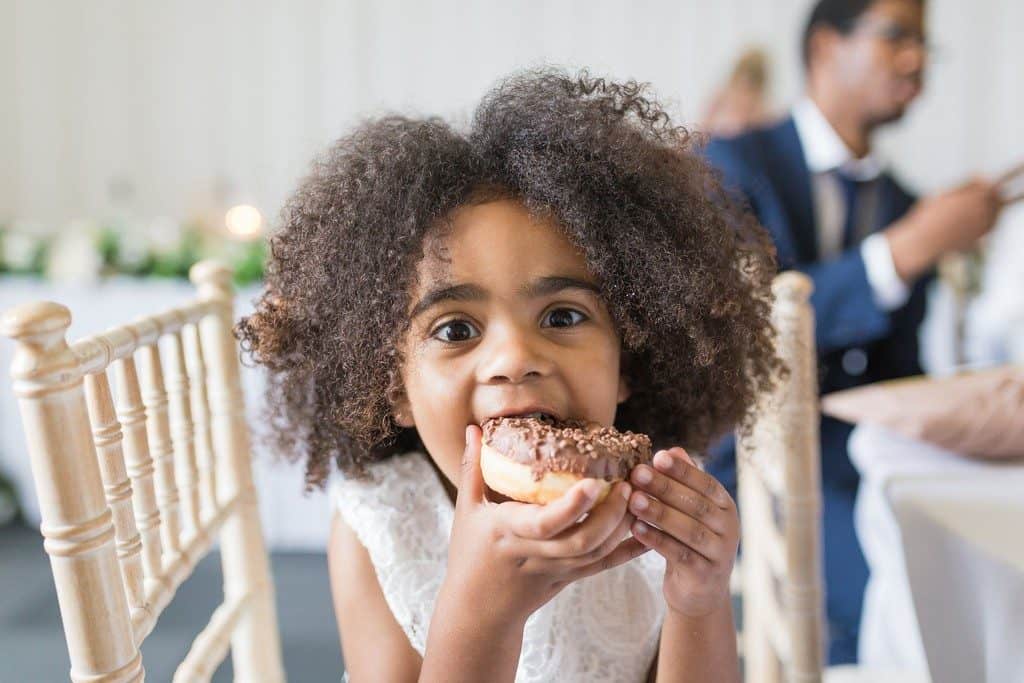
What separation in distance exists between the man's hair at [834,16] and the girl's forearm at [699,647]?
1.59 meters

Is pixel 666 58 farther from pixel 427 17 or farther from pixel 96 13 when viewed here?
pixel 96 13

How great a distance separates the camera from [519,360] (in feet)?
2.50

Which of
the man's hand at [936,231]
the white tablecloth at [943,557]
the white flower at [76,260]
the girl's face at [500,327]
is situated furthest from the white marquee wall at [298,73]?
the girl's face at [500,327]

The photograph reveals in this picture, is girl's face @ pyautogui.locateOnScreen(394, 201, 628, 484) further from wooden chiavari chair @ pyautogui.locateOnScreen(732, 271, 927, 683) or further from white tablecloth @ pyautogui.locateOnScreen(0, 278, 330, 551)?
white tablecloth @ pyautogui.locateOnScreen(0, 278, 330, 551)

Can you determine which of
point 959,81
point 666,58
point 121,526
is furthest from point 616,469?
point 959,81

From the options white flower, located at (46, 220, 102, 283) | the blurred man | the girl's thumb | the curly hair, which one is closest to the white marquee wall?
white flower, located at (46, 220, 102, 283)

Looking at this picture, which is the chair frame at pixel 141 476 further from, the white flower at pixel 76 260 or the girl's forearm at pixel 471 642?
the white flower at pixel 76 260

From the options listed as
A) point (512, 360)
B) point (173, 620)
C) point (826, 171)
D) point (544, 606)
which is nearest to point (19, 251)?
point (173, 620)

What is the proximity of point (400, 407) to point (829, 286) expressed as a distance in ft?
3.93

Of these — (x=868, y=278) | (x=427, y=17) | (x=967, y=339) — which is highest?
(x=427, y=17)

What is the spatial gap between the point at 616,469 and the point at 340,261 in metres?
0.35

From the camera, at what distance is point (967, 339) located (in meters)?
3.29

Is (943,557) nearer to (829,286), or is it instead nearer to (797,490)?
(797,490)

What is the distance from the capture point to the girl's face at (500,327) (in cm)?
79
